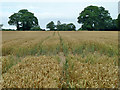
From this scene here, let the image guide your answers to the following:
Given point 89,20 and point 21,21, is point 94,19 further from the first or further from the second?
point 21,21

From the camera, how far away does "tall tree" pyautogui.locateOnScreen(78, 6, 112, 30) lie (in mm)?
51406

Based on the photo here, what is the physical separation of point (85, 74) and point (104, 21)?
191 ft

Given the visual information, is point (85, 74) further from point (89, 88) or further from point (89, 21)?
point (89, 21)

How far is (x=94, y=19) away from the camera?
52.0 m

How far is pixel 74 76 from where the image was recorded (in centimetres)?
208

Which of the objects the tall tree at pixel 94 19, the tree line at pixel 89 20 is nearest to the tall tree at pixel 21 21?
the tree line at pixel 89 20

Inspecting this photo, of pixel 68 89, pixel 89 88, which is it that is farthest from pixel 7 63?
pixel 89 88

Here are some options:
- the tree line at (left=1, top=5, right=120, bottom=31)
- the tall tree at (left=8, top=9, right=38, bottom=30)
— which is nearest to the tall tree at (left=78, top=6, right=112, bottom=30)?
the tree line at (left=1, top=5, right=120, bottom=31)

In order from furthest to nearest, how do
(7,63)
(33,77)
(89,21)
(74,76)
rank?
(89,21) < (7,63) < (74,76) < (33,77)

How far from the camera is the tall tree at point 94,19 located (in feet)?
169

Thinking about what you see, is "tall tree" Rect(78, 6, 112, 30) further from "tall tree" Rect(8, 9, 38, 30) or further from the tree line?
"tall tree" Rect(8, 9, 38, 30)

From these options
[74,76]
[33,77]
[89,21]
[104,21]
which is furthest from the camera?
[104,21]

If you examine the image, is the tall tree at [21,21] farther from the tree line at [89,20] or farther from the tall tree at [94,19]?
the tall tree at [94,19]

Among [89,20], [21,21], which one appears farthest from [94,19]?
[21,21]
